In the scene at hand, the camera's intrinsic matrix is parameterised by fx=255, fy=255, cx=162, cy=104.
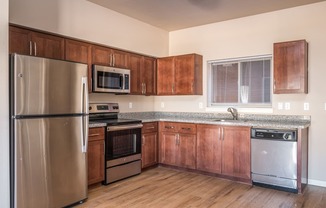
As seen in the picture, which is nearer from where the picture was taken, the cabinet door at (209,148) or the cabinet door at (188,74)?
the cabinet door at (209,148)

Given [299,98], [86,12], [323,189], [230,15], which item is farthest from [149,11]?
[323,189]

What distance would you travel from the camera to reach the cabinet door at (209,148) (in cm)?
413

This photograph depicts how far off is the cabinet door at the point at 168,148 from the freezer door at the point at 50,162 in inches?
74.2

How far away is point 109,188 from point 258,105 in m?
2.79

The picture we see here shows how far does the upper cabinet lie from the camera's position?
145 inches

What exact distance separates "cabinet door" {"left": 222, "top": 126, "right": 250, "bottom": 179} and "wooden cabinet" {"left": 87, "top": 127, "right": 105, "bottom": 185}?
6.19ft

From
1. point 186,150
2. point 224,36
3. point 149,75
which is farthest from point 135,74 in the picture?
point 224,36

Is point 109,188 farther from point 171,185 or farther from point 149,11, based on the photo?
point 149,11

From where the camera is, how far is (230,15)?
4.40 m

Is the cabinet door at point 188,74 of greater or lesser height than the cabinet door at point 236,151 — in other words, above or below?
above

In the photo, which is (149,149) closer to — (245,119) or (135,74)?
(135,74)

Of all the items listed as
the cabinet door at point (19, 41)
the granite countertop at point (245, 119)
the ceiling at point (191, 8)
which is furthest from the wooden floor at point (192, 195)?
the ceiling at point (191, 8)

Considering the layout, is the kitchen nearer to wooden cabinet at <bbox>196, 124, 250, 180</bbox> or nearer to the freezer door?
wooden cabinet at <bbox>196, 124, 250, 180</bbox>

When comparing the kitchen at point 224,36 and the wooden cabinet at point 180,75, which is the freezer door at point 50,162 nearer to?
the kitchen at point 224,36
